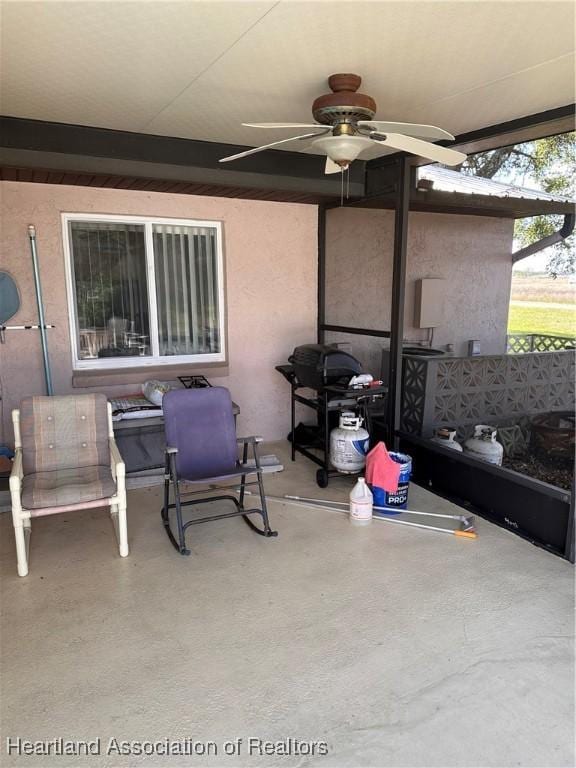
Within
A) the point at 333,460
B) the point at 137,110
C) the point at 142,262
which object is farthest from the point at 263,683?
the point at 142,262

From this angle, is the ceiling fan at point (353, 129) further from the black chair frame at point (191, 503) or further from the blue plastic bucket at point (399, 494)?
the blue plastic bucket at point (399, 494)

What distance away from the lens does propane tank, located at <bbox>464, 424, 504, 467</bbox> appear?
478 cm

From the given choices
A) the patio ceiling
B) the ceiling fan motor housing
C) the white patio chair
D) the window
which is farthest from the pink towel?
the patio ceiling

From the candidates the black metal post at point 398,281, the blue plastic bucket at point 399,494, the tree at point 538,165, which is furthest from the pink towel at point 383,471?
the tree at point 538,165

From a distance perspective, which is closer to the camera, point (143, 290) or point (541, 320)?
point (143, 290)

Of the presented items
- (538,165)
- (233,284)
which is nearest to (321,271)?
(233,284)

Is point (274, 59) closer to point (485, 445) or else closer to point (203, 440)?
point (203, 440)

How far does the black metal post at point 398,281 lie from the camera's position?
4.38 meters

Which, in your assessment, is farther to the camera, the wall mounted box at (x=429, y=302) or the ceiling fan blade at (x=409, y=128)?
the wall mounted box at (x=429, y=302)

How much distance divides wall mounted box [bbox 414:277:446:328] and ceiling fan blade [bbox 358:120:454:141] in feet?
12.5

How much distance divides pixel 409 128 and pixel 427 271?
4.16 metres

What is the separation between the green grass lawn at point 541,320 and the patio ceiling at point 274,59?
441 cm

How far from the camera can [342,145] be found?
2732mm

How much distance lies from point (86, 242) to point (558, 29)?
387 centimetres
